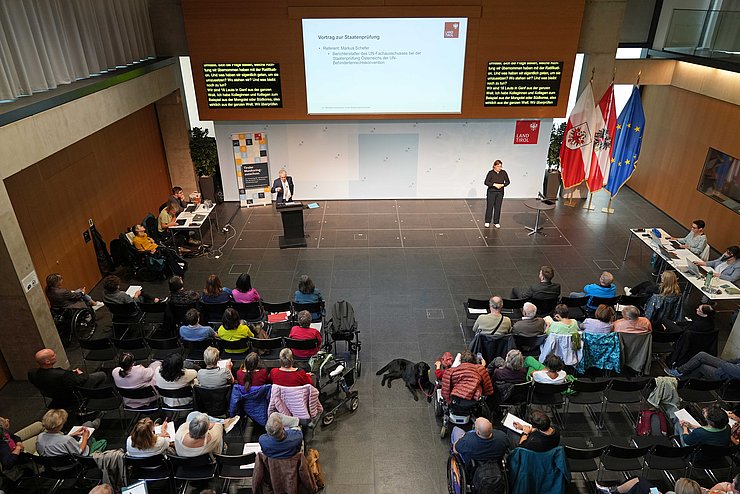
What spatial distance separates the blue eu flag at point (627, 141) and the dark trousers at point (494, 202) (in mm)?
2807

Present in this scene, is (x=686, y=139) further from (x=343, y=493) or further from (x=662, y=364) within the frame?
(x=343, y=493)

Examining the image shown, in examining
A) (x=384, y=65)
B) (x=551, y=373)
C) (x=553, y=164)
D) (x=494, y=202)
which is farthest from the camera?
(x=553, y=164)

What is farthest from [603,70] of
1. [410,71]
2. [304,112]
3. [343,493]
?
[343,493]

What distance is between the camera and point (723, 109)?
1012 cm

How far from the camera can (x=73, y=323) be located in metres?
7.37

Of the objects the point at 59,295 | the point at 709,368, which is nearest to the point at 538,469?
the point at 709,368

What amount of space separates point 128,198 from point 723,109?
40.3 feet

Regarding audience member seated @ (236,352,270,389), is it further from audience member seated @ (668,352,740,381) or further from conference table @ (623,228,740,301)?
conference table @ (623,228,740,301)

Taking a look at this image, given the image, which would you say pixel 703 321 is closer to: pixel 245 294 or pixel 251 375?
pixel 251 375

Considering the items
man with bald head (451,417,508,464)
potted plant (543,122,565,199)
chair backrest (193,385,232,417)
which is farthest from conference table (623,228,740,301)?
chair backrest (193,385,232,417)

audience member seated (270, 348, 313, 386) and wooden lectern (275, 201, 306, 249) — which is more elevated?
audience member seated (270, 348, 313, 386)

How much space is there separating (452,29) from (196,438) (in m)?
9.65

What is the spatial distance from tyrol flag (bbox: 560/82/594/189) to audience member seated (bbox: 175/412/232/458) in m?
10.1

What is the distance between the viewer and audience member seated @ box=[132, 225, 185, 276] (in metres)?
9.31
